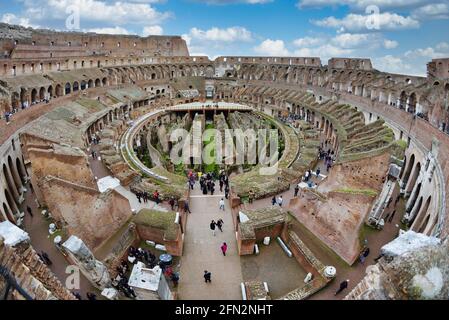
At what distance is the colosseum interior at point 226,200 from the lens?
370 inches

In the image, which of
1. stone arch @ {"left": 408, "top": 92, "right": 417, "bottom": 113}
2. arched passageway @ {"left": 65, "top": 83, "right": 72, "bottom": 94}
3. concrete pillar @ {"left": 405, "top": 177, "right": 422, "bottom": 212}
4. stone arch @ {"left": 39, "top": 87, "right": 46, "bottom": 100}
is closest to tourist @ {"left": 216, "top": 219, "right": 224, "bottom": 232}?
concrete pillar @ {"left": 405, "top": 177, "right": 422, "bottom": 212}

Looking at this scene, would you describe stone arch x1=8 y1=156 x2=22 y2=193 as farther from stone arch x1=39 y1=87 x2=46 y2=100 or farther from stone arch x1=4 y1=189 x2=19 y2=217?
stone arch x1=39 y1=87 x2=46 y2=100

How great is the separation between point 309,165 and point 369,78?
1636 cm

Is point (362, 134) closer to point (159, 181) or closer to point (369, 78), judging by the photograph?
point (369, 78)

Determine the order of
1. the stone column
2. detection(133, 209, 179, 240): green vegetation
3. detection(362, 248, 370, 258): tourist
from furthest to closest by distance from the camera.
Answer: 1. detection(133, 209, 179, 240): green vegetation
2. detection(362, 248, 370, 258): tourist
3. the stone column

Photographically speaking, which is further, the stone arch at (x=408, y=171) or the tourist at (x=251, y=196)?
the stone arch at (x=408, y=171)

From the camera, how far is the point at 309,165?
19703mm

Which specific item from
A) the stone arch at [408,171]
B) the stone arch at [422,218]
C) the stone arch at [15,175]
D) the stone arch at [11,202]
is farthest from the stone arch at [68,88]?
the stone arch at [422,218]

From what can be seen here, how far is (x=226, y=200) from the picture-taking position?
16.6m

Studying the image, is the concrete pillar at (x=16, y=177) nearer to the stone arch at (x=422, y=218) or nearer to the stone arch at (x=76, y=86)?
the stone arch at (x=76, y=86)

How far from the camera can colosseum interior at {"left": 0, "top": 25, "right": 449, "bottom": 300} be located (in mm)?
9406

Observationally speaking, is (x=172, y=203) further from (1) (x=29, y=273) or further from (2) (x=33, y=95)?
(2) (x=33, y=95)

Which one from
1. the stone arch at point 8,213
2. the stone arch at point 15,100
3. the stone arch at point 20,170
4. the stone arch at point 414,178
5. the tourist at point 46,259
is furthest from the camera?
the stone arch at point 15,100
